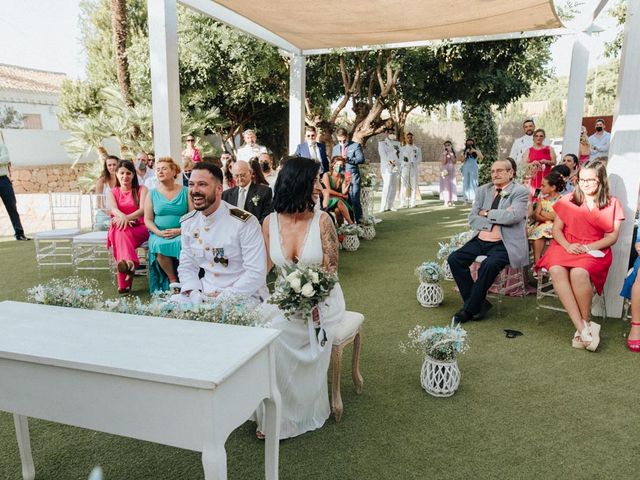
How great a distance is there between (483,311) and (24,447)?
13.6 feet

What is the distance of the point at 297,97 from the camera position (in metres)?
9.40

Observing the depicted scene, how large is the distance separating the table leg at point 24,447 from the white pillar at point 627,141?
515 cm

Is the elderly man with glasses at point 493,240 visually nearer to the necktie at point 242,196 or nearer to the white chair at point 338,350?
the white chair at point 338,350

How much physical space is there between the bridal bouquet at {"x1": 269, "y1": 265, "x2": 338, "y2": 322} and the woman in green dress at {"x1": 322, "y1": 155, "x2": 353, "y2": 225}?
552 centimetres

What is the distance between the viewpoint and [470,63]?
1199cm

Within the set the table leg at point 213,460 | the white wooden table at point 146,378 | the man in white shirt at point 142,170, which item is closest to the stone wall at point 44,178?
the man in white shirt at point 142,170

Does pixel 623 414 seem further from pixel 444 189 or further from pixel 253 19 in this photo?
pixel 444 189

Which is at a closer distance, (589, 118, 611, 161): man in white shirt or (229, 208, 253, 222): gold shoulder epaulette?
(229, 208, 253, 222): gold shoulder epaulette

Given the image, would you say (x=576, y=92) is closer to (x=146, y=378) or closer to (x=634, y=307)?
(x=634, y=307)

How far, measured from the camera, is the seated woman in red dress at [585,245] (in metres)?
4.38

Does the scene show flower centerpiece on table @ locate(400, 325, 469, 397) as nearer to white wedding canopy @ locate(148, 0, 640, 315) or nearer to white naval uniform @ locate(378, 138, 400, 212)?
white wedding canopy @ locate(148, 0, 640, 315)

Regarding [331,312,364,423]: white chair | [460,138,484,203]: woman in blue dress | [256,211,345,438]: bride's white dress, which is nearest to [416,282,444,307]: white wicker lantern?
[331,312,364,423]: white chair

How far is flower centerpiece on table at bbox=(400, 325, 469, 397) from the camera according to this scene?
11.0 feet

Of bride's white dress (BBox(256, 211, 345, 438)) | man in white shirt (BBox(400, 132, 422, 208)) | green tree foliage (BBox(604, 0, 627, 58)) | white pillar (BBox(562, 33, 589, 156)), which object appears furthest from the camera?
green tree foliage (BBox(604, 0, 627, 58))
